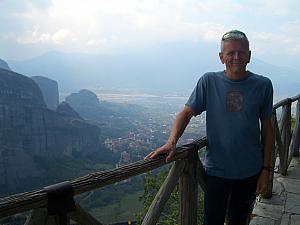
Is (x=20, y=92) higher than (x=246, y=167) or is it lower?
lower

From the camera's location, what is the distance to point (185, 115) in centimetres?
280

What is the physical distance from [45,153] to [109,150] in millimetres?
18135

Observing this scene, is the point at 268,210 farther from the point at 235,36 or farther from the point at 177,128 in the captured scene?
the point at 235,36

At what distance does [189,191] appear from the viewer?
10.3 feet

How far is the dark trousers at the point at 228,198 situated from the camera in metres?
2.92

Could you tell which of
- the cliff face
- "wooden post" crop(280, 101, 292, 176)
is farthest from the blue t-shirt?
the cliff face

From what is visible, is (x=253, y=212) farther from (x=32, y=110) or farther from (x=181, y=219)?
(x=32, y=110)

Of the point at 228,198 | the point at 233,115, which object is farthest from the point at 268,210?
the point at 233,115

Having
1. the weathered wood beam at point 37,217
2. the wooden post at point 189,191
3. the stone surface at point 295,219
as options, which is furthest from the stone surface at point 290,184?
the weathered wood beam at point 37,217

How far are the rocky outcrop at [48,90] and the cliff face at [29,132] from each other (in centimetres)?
5250

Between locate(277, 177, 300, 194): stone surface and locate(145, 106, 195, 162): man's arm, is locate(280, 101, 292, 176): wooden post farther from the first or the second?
locate(145, 106, 195, 162): man's arm

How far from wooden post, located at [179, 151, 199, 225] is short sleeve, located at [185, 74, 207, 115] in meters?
0.46

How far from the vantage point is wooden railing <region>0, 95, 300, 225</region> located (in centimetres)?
175

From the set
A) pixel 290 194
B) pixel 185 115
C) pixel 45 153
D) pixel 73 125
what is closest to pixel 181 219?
pixel 185 115
